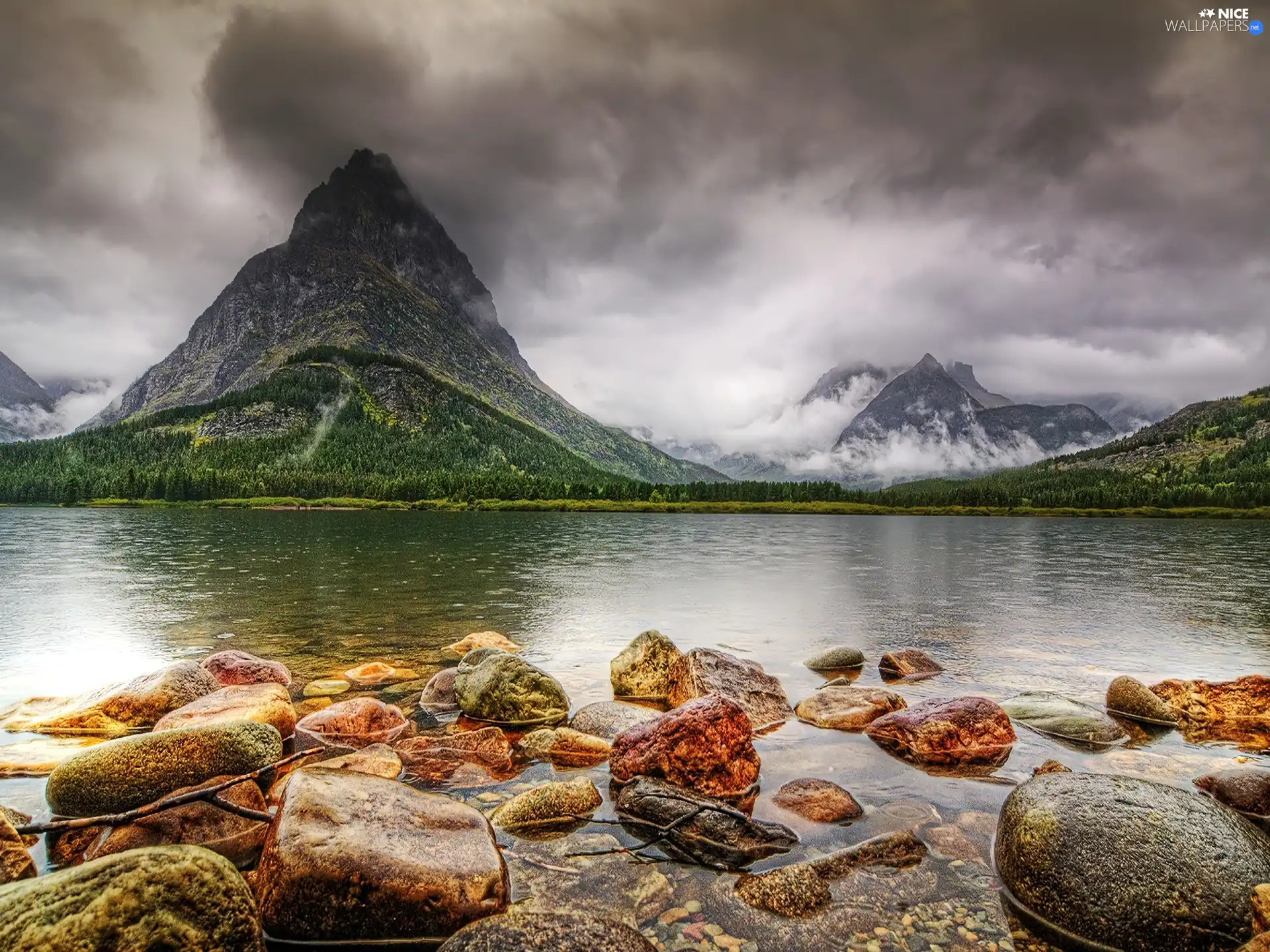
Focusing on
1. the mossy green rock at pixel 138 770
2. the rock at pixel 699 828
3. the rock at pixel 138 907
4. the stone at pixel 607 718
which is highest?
the rock at pixel 138 907

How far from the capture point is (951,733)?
1362 centimetres

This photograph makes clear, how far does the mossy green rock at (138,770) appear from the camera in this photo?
9320mm

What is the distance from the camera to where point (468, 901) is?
7.48m

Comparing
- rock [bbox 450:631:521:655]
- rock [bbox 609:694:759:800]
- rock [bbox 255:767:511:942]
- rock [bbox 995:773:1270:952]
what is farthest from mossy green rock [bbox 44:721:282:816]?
rock [bbox 450:631:521:655]

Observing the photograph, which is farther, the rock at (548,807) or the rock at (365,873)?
the rock at (548,807)

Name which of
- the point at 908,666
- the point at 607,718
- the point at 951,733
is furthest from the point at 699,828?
the point at 908,666

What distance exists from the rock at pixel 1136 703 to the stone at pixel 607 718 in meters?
12.3

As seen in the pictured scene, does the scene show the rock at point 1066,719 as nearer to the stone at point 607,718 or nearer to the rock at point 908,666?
the rock at point 908,666

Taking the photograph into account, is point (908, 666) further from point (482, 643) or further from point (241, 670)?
point (241, 670)

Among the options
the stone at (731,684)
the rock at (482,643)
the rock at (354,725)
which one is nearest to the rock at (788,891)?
the stone at (731,684)

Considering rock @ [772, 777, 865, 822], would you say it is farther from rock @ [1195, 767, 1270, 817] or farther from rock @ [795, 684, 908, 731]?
rock @ [1195, 767, 1270, 817]

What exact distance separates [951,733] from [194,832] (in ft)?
45.0

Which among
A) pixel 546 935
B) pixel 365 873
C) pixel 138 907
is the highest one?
pixel 138 907

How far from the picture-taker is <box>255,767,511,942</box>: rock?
23.4 ft
